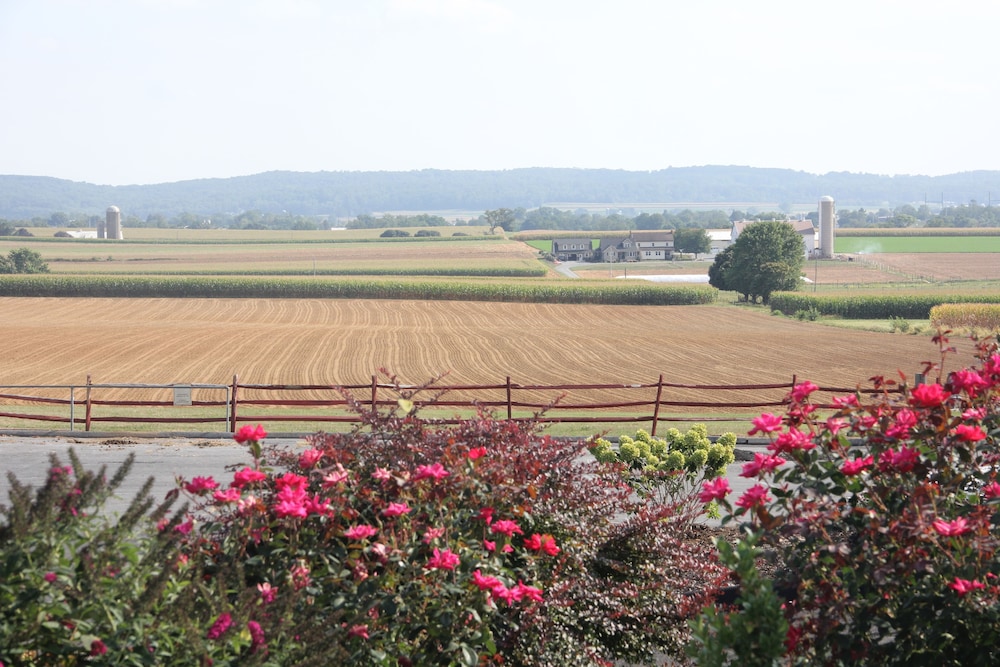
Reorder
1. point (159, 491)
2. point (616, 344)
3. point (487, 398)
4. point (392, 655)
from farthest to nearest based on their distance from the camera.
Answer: point (616, 344) < point (487, 398) < point (159, 491) < point (392, 655)

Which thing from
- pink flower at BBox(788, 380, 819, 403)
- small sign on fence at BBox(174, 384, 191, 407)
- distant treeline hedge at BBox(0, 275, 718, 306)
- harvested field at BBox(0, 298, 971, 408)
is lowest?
harvested field at BBox(0, 298, 971, 408)

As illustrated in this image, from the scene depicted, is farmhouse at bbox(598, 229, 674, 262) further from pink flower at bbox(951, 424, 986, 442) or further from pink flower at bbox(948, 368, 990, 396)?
pink flower at bbox(951, 424, 986, 442)

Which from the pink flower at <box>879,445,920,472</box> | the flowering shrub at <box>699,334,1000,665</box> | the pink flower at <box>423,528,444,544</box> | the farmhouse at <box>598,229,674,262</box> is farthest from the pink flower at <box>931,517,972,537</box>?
the farmhouse at <box>598,229,674,262</box>

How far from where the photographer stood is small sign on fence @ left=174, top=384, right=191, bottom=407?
2036 cm

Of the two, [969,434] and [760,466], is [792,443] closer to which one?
[760,466]

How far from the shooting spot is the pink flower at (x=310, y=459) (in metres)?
5.28

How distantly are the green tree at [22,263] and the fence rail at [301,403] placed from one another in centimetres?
7442

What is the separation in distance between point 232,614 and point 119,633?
40cm

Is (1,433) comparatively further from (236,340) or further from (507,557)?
(236,340)

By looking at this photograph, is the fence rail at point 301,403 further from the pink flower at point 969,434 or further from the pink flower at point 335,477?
the pink flower at point 969,434

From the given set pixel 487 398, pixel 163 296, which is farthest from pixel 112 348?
pixel 163 296

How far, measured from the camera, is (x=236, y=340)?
165ft

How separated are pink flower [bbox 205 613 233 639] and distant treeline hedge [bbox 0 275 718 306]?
76975mm

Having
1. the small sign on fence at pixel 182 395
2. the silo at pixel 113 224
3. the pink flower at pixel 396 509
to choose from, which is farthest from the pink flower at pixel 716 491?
the silo at pixel 113 224
